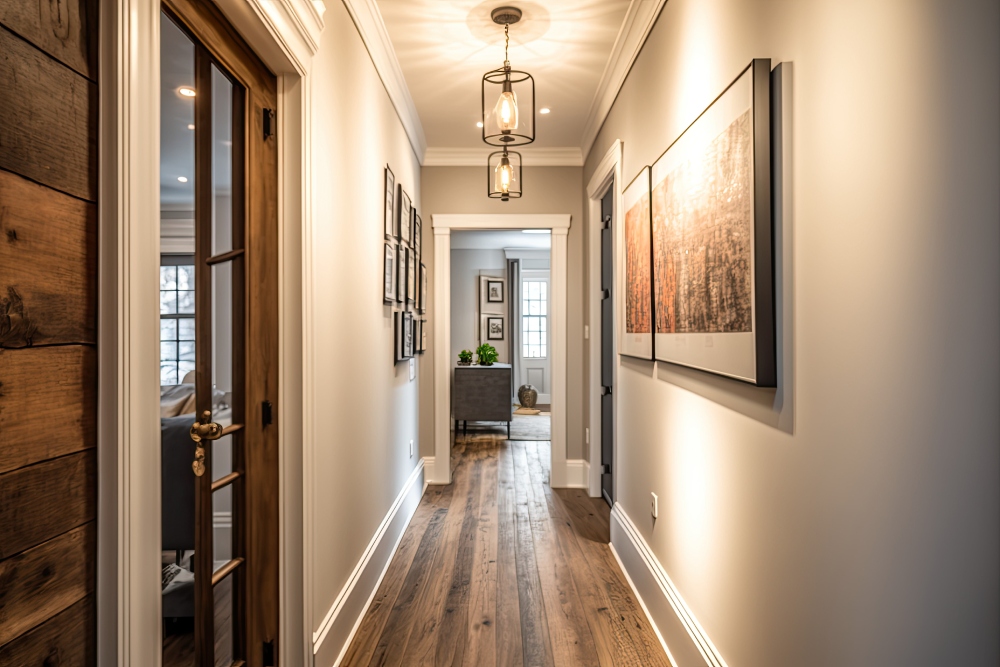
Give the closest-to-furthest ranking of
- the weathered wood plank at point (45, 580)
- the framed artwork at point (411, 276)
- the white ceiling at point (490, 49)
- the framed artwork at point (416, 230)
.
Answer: the weathered wood plank at point (45, 580)
the white ceiling at point (490, 49)
the framed artwork at point (411, 276)
the framed artwork at point (416, 230)

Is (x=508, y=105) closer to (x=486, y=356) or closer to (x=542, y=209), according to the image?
(x=542, y=209)

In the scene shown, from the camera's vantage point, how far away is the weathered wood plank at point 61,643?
827 millimetres

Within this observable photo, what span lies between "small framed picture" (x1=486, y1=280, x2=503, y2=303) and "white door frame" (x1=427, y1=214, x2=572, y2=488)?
471 centimetres

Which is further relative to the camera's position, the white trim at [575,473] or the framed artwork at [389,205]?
the white trim at [575,473]

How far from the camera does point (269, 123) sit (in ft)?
5.91

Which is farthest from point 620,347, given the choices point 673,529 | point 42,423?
point 42,423

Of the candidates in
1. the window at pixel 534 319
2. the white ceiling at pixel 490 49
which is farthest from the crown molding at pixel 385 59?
the window at pixel 534 319

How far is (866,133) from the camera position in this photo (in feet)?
3.45

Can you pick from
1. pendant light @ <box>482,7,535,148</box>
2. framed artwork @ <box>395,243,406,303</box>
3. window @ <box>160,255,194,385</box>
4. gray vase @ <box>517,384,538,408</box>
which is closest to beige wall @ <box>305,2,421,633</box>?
framed artwork @ <box>395,243,406,303</box>

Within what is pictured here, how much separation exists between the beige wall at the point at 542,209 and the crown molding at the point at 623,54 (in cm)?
72

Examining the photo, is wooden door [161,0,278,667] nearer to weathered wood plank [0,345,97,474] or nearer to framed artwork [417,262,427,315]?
weathered wood plank [0,345,97,474]

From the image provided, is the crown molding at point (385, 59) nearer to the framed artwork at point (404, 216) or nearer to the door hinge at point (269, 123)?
the framed artwork at point (404, 216)

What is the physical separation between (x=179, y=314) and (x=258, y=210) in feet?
1.58

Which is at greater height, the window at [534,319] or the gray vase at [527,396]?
the window at [534,319]
